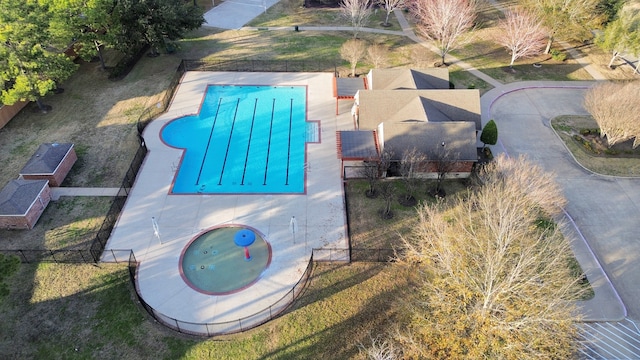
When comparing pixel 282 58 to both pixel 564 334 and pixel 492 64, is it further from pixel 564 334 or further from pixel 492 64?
pixel 564 334

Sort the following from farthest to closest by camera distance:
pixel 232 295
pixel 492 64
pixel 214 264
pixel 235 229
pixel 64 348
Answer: pixel 492 64 < pixel 235 229 < pixel 214 264 < pixel 232 295 < pixel 64 348

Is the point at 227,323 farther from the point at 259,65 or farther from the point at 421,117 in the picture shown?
the point at 259,65

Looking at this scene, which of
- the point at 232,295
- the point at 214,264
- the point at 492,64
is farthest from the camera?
the point at 492,64

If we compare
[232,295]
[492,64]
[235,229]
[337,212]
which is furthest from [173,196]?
[492,64]

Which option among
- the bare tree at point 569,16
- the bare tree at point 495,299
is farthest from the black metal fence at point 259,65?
the bare tree at point 495,299

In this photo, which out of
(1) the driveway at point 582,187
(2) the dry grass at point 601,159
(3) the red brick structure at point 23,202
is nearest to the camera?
(1) the driveway at point 582,187

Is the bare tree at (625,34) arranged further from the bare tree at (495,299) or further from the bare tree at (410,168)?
the bare tree at (495,299)
